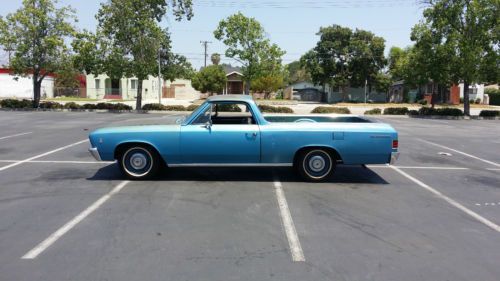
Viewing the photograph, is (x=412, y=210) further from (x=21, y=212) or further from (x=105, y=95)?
(x=105, y=95)

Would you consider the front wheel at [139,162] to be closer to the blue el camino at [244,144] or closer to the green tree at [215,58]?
the blue el camino at [244,144]

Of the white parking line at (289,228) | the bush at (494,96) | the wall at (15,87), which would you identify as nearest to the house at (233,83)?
the wall at (15,87)

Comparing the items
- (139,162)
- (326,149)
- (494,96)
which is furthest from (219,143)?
(494,96)

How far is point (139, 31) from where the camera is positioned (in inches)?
1195

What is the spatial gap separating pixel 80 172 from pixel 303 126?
178 inches

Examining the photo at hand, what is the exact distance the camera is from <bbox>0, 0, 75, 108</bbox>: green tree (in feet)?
103

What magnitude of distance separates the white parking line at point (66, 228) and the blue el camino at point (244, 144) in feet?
2.88

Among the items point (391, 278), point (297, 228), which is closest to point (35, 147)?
point (297, 228)

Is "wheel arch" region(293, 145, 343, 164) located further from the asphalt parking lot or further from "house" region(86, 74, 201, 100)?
"house" region(86, 74, 201, 100)

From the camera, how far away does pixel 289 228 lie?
18.4 ft

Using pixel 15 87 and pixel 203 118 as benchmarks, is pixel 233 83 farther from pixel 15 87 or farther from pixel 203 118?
pixel 203 118

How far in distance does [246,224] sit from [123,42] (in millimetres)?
27448

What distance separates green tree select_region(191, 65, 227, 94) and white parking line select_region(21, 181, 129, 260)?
55.5 m

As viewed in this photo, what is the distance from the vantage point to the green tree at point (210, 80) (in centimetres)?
6216
